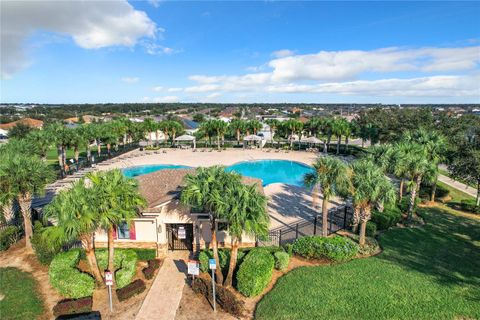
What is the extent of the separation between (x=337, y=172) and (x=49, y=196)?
26.4m

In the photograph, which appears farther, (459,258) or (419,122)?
(419,122)

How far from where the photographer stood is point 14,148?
83.5 feet

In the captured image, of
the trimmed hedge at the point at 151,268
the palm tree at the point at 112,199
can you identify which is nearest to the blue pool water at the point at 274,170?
the trimmed hedge at the point at 151,268

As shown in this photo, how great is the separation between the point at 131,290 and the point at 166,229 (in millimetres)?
3919

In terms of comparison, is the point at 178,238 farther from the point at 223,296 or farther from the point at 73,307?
the point at 73,307

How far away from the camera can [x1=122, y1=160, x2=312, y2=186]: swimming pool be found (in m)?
37.1

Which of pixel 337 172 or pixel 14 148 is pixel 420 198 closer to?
pixel 337 172

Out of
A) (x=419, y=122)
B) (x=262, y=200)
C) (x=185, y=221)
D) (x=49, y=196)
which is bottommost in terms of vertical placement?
(x=49, y=196)

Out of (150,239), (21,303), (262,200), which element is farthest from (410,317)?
(21,303)

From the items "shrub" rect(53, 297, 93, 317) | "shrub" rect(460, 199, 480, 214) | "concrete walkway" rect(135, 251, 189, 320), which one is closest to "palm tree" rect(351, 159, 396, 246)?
"concrete walkway" rect(135, 251, 189, 320)

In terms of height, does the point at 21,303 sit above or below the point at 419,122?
below

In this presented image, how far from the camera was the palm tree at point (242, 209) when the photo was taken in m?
11.6

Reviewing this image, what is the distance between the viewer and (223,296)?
11.9m

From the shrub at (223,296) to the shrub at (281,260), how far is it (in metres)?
2.89
